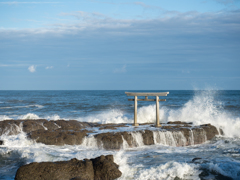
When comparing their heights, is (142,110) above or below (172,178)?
above

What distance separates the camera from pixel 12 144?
37.9 feet

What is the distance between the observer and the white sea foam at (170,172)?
761 centimetres

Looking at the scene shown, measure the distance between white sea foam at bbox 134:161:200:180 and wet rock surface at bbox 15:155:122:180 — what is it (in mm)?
788

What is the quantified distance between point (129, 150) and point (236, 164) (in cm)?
438

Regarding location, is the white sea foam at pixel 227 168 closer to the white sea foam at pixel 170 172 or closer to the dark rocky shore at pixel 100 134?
the white sea foam at pixel 170 172

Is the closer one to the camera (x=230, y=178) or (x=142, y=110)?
(x=230, y=178)

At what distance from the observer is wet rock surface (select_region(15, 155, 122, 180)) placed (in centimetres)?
677

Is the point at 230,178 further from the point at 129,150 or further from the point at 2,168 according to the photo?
the point at 2,168

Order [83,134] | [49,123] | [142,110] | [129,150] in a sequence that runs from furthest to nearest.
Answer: [142,110] < [49,123] < [83,134] < [129,150]

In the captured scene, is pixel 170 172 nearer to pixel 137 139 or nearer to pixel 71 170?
pixel 71 170

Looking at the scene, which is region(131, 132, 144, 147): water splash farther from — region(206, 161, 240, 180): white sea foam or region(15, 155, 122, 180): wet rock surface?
region(15, 155, 122, 180): wet rock surface

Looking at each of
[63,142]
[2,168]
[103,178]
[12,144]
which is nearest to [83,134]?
[63,142]

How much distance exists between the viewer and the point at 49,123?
48.2 feet

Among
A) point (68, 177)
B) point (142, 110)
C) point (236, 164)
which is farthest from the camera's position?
point (142, 110)
